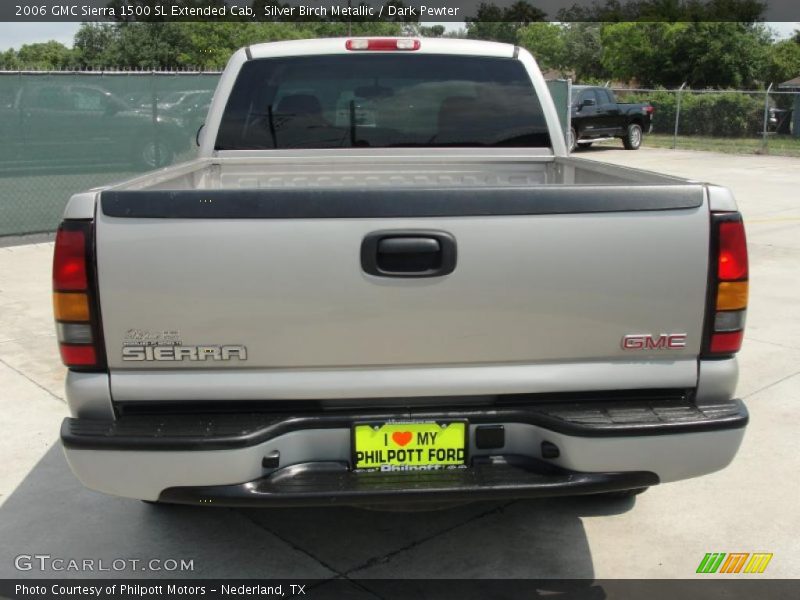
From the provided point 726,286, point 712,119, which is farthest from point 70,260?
point 712,119

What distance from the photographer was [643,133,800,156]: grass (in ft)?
83.9

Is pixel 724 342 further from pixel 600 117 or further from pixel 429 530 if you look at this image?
pixel 600 117

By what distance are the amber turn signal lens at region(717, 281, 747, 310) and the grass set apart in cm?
2437

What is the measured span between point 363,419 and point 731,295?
127cm

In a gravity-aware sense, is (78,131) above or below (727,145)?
above

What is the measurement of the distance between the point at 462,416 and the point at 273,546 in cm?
124

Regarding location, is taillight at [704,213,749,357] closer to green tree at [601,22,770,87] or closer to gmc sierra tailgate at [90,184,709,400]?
gmc sierra tailgate at [90,184,709,400]

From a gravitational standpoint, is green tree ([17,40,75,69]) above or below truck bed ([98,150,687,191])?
above

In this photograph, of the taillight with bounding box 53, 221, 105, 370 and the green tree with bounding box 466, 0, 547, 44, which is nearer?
the taillight with bounding box 53, 221, 105, 370

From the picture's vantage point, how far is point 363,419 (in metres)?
2.83

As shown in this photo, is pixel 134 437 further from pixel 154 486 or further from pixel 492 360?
pixel 492 360

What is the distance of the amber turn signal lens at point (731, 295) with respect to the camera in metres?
2.83

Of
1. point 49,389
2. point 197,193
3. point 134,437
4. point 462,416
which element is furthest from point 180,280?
point 49,389

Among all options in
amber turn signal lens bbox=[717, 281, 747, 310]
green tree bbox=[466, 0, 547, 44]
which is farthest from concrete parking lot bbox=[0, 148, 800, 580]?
green tree bbox=[466, 0, 547, 44]
